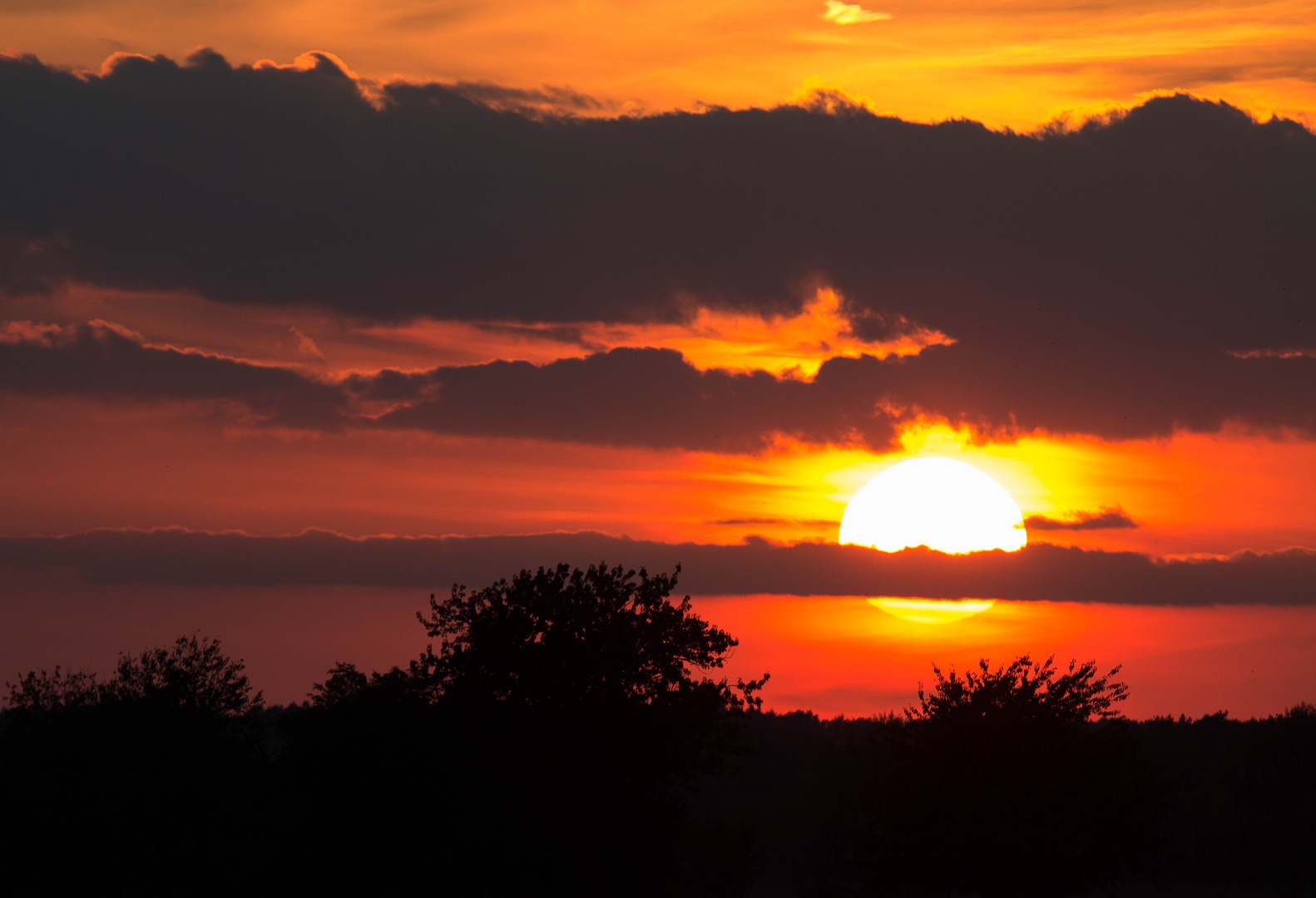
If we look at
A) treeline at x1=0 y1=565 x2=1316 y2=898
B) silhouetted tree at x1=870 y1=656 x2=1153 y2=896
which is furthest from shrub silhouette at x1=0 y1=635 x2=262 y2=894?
silhouetted tree at x1=870 y1=656 x2=1153 y2=896

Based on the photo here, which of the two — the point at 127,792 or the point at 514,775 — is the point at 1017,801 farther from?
the point at 127,792

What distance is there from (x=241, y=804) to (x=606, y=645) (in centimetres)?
1516

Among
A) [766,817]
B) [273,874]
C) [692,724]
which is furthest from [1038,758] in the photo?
[766,817]

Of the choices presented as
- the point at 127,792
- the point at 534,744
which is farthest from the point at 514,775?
the point at 127,792

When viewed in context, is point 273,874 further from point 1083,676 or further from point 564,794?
point 1083,676

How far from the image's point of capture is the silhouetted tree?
1785 inches

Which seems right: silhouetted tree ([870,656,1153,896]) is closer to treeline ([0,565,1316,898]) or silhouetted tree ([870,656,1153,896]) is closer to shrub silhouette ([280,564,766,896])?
treeline ([0,565,1316,898])

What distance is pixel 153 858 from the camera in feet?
154

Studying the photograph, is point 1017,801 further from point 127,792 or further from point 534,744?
point 127,792

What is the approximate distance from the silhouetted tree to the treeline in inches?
3.1

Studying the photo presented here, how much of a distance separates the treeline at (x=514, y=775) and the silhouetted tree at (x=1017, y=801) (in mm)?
Answer: 80

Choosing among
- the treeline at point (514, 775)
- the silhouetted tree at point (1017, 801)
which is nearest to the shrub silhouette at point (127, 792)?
the treeline at point (514, 775)

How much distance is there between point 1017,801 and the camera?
46.0 m

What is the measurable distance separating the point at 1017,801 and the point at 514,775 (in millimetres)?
17698
